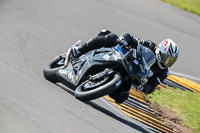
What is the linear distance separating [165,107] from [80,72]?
2744 millimetres

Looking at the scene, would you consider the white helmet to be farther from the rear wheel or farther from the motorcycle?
the rear wheel

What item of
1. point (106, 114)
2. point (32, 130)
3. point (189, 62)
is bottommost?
point (189, 62)

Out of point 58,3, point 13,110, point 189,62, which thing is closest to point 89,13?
point 58,3

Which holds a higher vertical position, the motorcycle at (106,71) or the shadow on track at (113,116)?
the motorcycle at (106,71)

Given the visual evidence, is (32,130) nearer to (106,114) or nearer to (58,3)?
(106,114)

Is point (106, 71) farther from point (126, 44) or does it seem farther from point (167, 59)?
point (167, 59)

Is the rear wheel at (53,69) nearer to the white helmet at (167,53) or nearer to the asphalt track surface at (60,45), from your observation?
the asphalt track surface at (60,45)

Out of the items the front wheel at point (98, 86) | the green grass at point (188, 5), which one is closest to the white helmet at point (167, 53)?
the front wheel at point (98, 86)

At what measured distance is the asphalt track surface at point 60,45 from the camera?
5.34 metres

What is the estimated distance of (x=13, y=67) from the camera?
7316 millimetres

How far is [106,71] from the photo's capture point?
6.83 m

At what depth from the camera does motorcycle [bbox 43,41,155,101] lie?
6.77 m

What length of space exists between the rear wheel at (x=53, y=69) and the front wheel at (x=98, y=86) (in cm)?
87

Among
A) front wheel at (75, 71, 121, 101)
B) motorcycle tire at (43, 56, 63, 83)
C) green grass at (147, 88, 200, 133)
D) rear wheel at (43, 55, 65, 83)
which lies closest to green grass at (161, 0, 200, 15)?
green grass at (147, 88, 200, 133)
